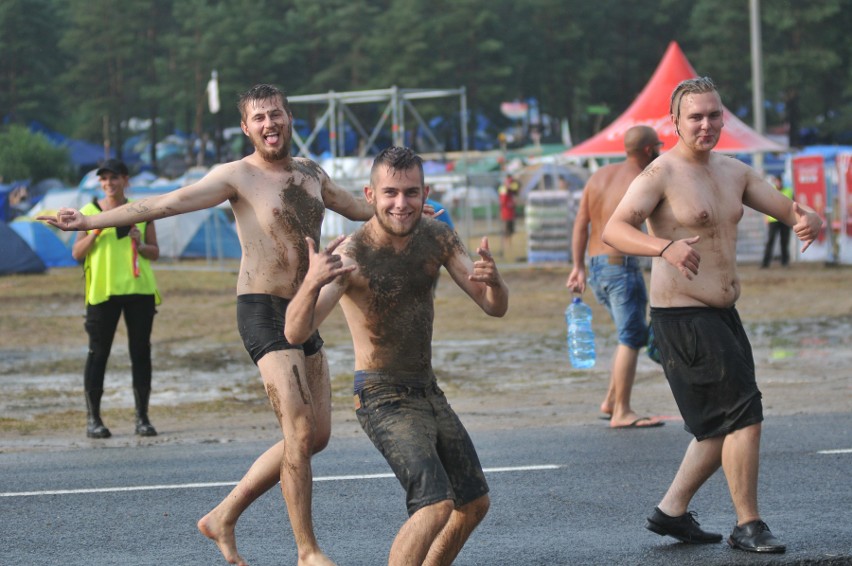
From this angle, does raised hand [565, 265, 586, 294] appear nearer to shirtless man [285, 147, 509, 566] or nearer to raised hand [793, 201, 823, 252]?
raised hand [793, 201, 823, 252]

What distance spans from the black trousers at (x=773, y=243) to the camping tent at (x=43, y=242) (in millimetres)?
14614

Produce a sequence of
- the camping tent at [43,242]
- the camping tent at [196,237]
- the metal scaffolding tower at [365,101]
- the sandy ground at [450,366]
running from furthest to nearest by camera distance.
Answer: the camping tent at [196,237], the camping tent at [43,242], the metal scaffolding tower at [365,101], the sandy ground at [450,366]

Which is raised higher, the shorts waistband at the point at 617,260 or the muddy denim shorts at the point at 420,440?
the shorts waistband at the point at 617,260

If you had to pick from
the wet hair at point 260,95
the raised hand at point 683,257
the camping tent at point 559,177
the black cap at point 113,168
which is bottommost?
the camping tent at point 559,177

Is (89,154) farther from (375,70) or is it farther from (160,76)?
(375,70)

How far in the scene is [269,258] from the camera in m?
5.89

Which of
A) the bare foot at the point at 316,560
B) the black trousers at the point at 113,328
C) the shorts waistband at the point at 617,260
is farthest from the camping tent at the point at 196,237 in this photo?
the bare foot at the point at 316,560

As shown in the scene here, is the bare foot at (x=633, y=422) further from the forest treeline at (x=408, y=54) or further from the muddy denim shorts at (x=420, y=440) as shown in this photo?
the forest treeline at (x=408, y=54)

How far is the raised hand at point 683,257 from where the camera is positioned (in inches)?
212

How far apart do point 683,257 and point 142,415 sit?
547 cm

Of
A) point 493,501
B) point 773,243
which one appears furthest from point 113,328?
point 773,243

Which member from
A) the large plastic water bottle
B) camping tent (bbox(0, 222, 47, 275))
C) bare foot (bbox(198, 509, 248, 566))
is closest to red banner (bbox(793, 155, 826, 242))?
the large plastic water bottle

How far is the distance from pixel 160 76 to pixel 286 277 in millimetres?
72349

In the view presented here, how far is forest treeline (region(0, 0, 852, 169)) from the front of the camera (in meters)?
64.8
